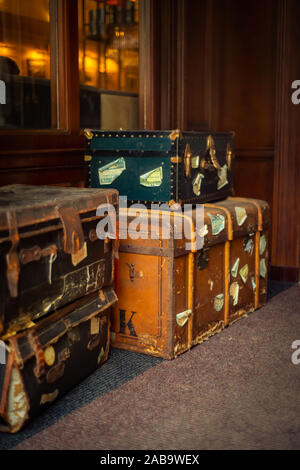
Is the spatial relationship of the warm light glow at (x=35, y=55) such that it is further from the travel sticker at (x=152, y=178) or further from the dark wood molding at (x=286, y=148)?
the dark wood molding at (x=286, y=148)

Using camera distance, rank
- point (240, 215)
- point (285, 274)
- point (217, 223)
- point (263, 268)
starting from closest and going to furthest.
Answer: point (217, 223), point (240, 215), point (263, 268), point (285, 274)

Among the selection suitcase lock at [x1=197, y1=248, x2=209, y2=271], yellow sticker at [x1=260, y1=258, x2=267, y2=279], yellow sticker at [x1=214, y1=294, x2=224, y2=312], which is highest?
suitcase lock at [x1=197, y1=248, x2=209, y2=271]

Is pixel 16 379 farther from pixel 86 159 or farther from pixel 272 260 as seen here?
pixel 272 260

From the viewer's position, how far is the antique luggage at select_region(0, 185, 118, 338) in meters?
1.56

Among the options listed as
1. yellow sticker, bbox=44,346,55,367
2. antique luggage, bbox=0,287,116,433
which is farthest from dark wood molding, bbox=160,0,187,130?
yellow sticker, bbox=44,346,55,367

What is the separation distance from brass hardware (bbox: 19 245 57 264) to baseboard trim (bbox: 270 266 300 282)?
7.04ft

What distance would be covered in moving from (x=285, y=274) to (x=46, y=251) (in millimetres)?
2205

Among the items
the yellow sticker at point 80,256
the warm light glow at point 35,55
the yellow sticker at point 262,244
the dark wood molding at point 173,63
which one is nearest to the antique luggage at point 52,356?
the yellow sticker at point 80,256

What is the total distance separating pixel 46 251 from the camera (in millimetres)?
1708

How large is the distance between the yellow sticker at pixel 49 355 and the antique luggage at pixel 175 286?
1.92 feet

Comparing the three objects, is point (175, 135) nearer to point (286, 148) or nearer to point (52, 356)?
point (52, 356)

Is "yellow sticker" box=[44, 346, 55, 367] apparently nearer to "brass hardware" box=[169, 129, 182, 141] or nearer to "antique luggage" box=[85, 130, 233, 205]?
"antique luggage" box=[85, 130, 233, 205]

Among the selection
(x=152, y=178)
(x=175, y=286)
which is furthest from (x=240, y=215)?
(x=175, y=286)

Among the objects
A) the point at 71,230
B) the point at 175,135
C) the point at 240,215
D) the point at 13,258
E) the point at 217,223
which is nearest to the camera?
the point at 13,258
